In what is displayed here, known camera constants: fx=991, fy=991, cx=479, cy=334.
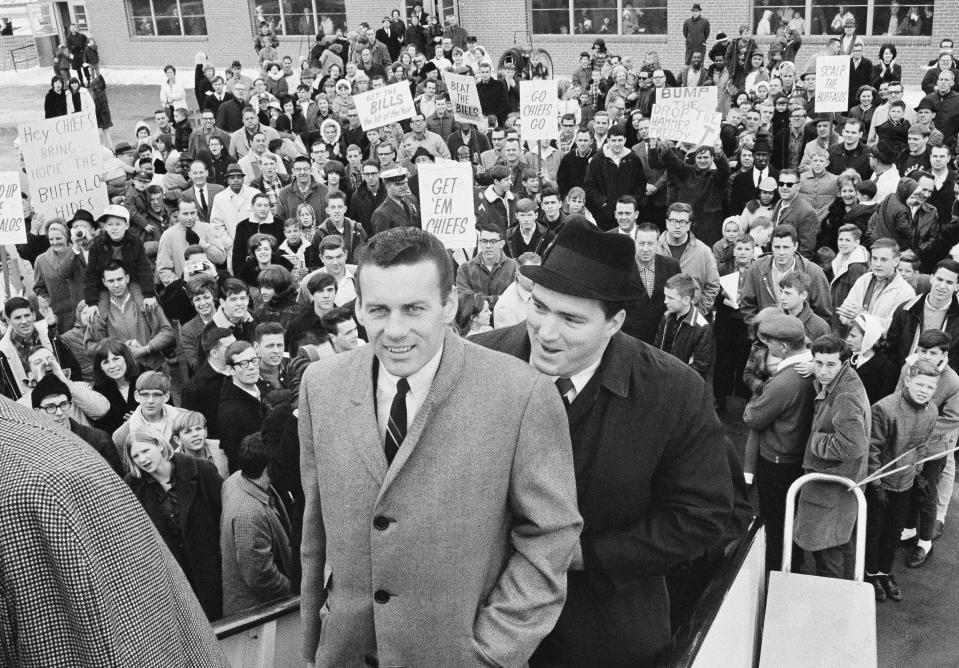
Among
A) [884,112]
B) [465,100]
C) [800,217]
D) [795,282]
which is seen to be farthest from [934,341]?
[465,100]

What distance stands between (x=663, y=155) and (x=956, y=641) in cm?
684

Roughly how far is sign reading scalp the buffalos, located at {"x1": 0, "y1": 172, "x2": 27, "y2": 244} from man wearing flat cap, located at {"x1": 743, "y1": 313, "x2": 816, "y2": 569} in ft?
22.2

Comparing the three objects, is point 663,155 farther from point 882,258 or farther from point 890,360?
point 890,360

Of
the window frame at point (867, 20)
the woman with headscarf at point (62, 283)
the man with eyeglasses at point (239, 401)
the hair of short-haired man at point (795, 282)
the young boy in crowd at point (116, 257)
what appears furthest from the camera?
the window frame at point (867, 20)

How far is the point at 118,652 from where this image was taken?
45.7 inches

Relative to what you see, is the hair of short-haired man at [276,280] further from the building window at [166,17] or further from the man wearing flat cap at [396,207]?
the building window at [166,17]

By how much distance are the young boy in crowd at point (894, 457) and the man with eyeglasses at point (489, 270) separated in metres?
3.52

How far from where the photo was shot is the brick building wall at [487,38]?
20.4m

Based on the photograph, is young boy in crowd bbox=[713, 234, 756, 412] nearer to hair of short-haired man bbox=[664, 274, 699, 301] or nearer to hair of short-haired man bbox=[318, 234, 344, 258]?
hair of short-haired man bbox=[664, 274, 699, 301]

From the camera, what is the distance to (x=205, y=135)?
14.5m

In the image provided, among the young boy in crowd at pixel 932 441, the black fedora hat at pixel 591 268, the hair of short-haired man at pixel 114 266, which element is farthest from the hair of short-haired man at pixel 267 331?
the black fedora hat at pixel 591 268

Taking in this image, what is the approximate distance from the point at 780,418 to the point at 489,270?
348 centimetres

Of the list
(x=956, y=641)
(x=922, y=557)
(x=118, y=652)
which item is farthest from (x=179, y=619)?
(x=922, y=557)

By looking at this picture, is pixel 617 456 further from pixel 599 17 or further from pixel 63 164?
pixel 599 17
